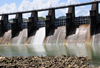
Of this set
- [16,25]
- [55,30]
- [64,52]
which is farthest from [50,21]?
[64,52]

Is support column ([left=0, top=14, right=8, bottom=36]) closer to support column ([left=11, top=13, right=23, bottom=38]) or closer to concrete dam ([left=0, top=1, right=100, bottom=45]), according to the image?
concrete dam ([left=0, top=1, right=100, bottom=45])

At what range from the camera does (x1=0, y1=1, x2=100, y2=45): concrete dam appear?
122 feet

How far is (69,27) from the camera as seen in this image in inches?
1620

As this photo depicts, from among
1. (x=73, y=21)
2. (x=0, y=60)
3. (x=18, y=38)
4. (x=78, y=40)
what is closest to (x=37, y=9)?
(x=18, y=38)

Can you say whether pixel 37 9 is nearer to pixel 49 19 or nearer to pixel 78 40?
pixel 49 19

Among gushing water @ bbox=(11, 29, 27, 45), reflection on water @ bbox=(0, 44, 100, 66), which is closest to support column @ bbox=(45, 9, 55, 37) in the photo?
gushing water @ bbox=(11, 29, 27, 45)

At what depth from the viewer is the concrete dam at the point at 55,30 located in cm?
3716

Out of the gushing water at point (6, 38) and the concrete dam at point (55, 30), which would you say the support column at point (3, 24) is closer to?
the concrete dam at point (55, 30)

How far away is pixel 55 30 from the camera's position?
44.2 metres

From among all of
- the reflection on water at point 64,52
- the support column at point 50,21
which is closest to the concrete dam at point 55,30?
the support column at point 50,21

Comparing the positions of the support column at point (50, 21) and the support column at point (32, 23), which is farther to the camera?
the support column at point (32, 23)

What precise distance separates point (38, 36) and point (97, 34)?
16.4m

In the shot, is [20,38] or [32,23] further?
[20,38]

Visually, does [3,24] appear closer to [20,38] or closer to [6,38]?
[6,38]
